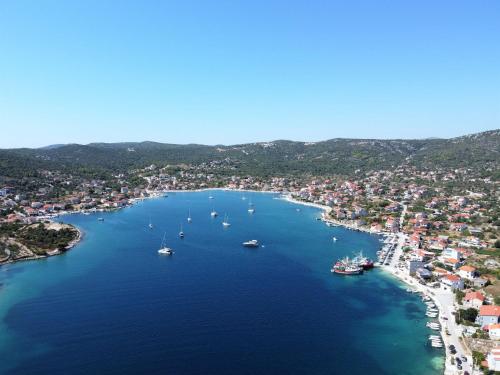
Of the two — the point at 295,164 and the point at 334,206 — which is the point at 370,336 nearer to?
the point at 334,206

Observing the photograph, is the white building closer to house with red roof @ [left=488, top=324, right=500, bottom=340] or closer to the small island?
house with red roof @ [left=488, top=324, right=500, bottom=340]

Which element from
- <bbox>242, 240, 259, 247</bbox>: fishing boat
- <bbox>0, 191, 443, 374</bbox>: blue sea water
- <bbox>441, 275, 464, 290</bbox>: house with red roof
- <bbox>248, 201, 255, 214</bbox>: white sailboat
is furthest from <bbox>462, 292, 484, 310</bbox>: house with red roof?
<bbox>248, 201, 255, 214</bbox>: white sailboat

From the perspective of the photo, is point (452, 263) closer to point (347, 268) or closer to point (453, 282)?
point (453, 282)

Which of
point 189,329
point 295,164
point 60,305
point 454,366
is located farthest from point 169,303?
point 295,164

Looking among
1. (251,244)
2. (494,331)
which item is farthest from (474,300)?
(251,244)

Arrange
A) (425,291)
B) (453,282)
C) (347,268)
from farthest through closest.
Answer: (347,268), (453,282), (425,291)

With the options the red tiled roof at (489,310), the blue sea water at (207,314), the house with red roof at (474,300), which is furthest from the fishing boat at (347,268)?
the red tiled roof at (489,310)
